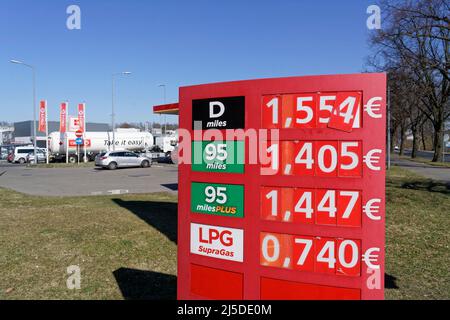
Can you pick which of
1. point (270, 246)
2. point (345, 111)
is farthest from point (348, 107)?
point (270, 246)

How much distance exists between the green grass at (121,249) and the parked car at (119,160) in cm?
1842

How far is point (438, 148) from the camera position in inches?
1471

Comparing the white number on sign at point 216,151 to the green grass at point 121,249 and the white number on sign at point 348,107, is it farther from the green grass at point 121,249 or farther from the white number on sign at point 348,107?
the green grass at point 121,249

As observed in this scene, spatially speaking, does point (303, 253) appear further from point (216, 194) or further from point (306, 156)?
point (216, 194)

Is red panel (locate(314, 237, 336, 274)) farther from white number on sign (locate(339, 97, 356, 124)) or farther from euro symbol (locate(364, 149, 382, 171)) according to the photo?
white number on sign (locate(339, 97, 356, 124))

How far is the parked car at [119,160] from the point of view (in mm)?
30172

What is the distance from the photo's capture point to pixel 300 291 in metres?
3.25

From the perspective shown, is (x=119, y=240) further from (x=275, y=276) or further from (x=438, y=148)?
(x=438, y=148)

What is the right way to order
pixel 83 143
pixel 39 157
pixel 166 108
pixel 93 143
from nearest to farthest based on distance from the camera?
1. pixel 166 108
2. pixel 83 143
3. pixel 39 157
4. pixel 93 143

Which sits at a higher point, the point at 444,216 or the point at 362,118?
the point at 362,118

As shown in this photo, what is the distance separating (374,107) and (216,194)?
1554 mm

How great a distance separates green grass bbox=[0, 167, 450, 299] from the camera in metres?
5.13
